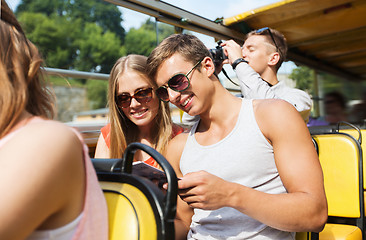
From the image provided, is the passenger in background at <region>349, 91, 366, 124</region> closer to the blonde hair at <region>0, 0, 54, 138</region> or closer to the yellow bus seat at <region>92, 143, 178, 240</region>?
the yellow bus seat at <region>92, 143, 178, 240</region>

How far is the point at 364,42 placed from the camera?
4.04 m

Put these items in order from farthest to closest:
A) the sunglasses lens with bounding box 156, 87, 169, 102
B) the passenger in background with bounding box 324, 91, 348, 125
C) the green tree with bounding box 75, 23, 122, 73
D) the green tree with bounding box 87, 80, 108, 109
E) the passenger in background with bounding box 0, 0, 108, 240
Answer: the green tree with bounding box 87, 80, 108, 109, the green tree with bounding box 75, 23, 122, 73, the passenger in background with bounding box 324, 91, 348, 125, the sunglasses lens with bounding box 156, 87, 169, 102, the passenger in background with bounding box 0, 0, 108, 240

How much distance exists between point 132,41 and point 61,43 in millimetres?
9585

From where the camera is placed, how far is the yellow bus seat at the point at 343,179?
1984mm

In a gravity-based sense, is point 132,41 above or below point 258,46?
above

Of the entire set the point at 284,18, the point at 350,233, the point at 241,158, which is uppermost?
the point at 284,18

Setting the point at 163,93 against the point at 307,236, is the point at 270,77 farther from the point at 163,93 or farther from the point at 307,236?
the point at 307,236

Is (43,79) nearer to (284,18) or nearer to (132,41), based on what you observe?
(284,18)

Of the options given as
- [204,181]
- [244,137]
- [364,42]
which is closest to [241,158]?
[244,137]

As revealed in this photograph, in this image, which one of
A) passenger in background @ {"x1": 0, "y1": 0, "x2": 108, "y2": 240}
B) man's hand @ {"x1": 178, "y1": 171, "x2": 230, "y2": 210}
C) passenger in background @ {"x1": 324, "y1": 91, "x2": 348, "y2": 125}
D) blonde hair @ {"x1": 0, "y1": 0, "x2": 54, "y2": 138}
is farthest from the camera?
passenger in background @ {"x1": 324, "y1": 91, "x2": 348, "y2": 125}

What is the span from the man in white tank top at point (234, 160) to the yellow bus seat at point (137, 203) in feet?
0.50

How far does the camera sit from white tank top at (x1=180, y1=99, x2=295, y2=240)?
127cm

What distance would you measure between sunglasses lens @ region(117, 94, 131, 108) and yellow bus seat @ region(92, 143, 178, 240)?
100 cm

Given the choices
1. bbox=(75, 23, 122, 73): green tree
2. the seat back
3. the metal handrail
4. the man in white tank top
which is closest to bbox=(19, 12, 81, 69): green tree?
bbox=(75, 23, 122, 73): green tree
